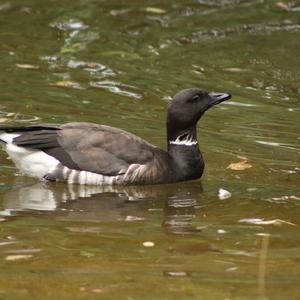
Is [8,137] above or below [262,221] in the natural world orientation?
above

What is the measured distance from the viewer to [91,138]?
9422 millimetres

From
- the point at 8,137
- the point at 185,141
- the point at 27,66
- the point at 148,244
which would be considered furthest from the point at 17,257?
the point at 27,66

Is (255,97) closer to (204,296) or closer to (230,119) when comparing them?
(230,119)

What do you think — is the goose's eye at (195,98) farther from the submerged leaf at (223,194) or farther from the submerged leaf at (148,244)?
the submerged leaf at (148,244)

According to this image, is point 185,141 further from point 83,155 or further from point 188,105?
point 83,155

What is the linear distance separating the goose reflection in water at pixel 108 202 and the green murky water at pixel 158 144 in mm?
19

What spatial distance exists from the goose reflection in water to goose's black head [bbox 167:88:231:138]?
65cm

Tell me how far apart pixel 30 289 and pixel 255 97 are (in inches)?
300

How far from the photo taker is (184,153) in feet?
32.0

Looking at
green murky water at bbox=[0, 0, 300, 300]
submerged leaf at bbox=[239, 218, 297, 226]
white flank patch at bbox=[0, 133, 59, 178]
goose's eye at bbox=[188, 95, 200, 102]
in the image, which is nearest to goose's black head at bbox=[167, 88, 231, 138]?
goose's eye at bbox=[188, 95, 200, 102]

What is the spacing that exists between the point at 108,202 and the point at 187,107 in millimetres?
1531

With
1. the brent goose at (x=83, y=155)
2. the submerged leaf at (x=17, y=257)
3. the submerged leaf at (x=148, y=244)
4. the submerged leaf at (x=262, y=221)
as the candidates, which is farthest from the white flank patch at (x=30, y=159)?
the submerged leaf at (x=17, y=257)

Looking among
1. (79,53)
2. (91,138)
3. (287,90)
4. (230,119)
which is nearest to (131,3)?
(79,53)

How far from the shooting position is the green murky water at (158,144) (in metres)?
6.33
